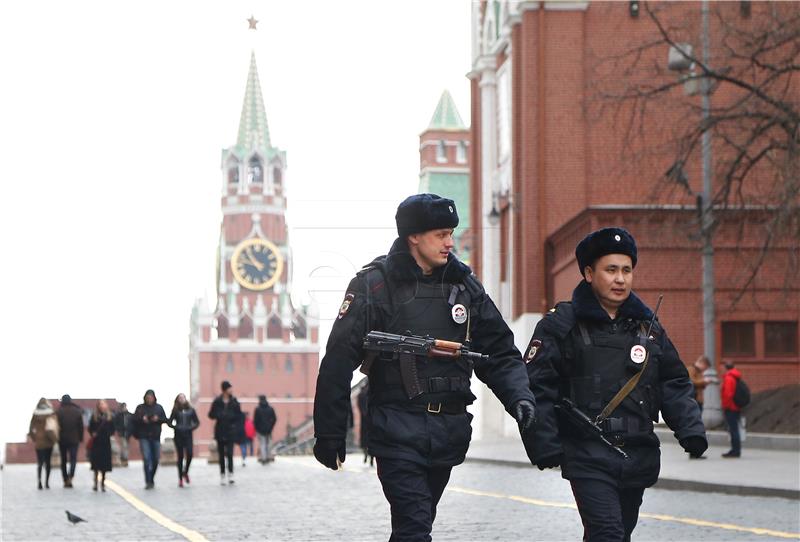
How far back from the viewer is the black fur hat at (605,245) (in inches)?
298

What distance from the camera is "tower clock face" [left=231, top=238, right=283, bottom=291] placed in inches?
7072

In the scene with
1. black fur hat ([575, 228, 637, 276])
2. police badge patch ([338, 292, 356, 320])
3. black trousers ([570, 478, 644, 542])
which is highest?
black fur hat ([575, 228, 637, 276])

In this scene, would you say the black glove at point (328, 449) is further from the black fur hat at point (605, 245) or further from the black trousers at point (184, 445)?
the black trousers at point (184, 445)

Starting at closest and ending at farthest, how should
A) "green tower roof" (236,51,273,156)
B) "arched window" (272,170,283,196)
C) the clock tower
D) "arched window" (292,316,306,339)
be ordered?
the clock tower → "arched window" (292,316,306,339) → "arched window" (272,170,283,196) → "green tower roof" (236,51,273,156)

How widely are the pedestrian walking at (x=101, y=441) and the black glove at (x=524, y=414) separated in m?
18.9

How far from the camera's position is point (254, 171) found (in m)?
186

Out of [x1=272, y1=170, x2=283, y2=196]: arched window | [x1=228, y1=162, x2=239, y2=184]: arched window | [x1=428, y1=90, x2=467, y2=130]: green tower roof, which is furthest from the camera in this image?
[x1=228, y1=162, x2=239, y2=184]: arched window

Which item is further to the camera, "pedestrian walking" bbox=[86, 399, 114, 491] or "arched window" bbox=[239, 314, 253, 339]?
"arched window" bbox=[239, 314, 253, 339]

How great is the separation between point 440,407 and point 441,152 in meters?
101

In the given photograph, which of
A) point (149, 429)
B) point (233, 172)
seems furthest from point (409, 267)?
point (233, 172)

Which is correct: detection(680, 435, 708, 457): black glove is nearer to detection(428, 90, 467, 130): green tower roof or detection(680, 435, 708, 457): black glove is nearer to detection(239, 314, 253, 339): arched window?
detection(428, 90, 467, 130): green tower roof

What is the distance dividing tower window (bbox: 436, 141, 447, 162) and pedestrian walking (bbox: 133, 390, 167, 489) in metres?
78.8


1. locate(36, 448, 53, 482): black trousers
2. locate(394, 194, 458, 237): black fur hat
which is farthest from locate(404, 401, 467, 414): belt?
locate(36, 448, 53, 482): black trousers

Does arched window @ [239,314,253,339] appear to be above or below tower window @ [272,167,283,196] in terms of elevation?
below
